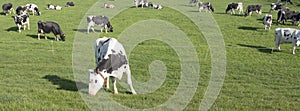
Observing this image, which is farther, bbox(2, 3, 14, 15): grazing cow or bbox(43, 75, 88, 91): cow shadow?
bbox(2, 3, 14, 15): grazing cow

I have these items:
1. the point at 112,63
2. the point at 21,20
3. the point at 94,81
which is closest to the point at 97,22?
the point at 21,20

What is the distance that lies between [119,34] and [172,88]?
54.4ft

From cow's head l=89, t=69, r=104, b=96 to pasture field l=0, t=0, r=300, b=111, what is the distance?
24cm

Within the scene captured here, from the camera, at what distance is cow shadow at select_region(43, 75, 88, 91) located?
12.5 m

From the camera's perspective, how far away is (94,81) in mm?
10938

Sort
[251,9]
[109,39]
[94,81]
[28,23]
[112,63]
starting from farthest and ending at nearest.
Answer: [251,9] < [28,23] < [109,39] < [112,63] < [94,81]

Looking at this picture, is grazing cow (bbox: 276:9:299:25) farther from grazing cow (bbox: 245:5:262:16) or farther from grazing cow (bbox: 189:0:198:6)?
grazing cow (bbox: 189:0:198:6)

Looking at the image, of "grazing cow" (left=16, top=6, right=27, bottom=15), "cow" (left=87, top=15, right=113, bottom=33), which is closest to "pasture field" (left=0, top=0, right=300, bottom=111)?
"cow" (left=87, top=15, right=113, bottom=33)

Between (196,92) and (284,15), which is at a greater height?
(284,15)

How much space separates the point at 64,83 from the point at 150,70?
4.88 meters

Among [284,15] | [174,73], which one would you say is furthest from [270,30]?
[174,73]

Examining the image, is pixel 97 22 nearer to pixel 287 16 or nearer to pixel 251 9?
pixel 287 16

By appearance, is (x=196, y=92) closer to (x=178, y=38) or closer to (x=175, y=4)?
(x=178, y=38)

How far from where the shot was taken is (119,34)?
95.5 feet
